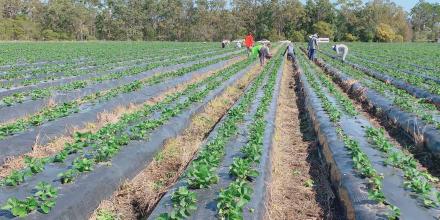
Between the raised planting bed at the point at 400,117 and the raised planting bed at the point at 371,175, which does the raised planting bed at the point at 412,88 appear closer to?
the raised planting bed at the point at 400,117

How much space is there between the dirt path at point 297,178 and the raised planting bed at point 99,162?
2177 mm

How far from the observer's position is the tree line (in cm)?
8331

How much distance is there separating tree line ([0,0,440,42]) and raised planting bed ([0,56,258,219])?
75590 millimetres

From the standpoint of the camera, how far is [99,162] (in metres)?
6.73

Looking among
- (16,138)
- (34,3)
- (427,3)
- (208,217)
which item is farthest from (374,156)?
(427,3)

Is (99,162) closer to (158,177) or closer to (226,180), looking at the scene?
(158,177)

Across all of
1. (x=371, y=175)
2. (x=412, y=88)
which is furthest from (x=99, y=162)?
(x=412, y=88)

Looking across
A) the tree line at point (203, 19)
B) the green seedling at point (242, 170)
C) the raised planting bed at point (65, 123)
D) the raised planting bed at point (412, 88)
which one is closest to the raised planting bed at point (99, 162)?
the raised planting bed at point (65, 123)

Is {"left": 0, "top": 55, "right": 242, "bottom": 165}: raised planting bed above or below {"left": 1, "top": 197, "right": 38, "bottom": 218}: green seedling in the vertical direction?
below

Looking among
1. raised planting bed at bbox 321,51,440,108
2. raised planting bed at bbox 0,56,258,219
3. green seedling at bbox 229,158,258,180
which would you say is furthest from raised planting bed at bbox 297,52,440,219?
raised planting bed at bbox 321,51,440,108

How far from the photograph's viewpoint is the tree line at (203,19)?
83312 millimetres

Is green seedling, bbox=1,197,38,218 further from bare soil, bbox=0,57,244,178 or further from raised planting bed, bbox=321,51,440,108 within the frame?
raised planting bed, bbox=321,51,440,108

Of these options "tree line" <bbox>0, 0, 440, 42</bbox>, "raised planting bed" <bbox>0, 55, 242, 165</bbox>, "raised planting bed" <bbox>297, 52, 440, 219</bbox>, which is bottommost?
"raised planting bed" <bbox>0, 55, 242, 165</bbox>

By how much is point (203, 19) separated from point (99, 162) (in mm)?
89004
